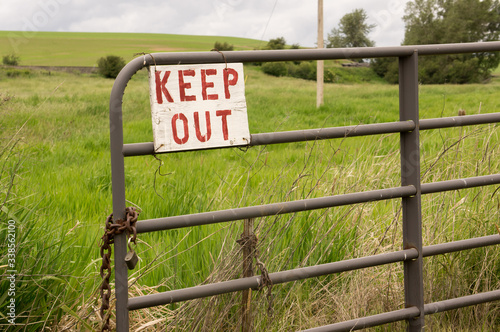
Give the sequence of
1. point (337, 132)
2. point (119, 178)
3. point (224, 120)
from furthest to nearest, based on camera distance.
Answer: point (337, 132) < point (224, 120) < point (119, 178)

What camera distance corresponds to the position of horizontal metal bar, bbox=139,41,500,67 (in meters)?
1.95

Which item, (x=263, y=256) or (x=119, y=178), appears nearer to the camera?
(x=119, y=178)

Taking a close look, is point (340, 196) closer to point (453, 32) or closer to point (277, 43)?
point (277, 43)

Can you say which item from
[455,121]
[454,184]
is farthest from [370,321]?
[455,121]

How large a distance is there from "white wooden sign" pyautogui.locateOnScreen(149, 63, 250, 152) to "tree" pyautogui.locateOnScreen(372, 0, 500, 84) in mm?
45205

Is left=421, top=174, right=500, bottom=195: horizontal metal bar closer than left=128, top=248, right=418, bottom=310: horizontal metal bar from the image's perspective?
No

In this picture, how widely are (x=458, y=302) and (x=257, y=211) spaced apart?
121 cm

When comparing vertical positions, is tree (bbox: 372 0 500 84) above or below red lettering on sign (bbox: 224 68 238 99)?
above

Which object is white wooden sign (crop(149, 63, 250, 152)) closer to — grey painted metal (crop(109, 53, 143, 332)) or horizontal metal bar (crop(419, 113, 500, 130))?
grey painted metal (crop(109, 53, 143, 332))

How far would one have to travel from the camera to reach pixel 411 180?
2455mm

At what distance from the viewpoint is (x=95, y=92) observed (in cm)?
1892

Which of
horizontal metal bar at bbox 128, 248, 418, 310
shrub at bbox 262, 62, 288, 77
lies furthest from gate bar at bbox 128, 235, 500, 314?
shrub at bbox 262, 62, 288, 77

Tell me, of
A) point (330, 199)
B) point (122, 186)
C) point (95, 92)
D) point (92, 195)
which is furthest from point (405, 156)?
point (95, 92)

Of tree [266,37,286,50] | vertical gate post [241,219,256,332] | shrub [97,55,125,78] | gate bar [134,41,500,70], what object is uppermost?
tree [266,37,286,50]
